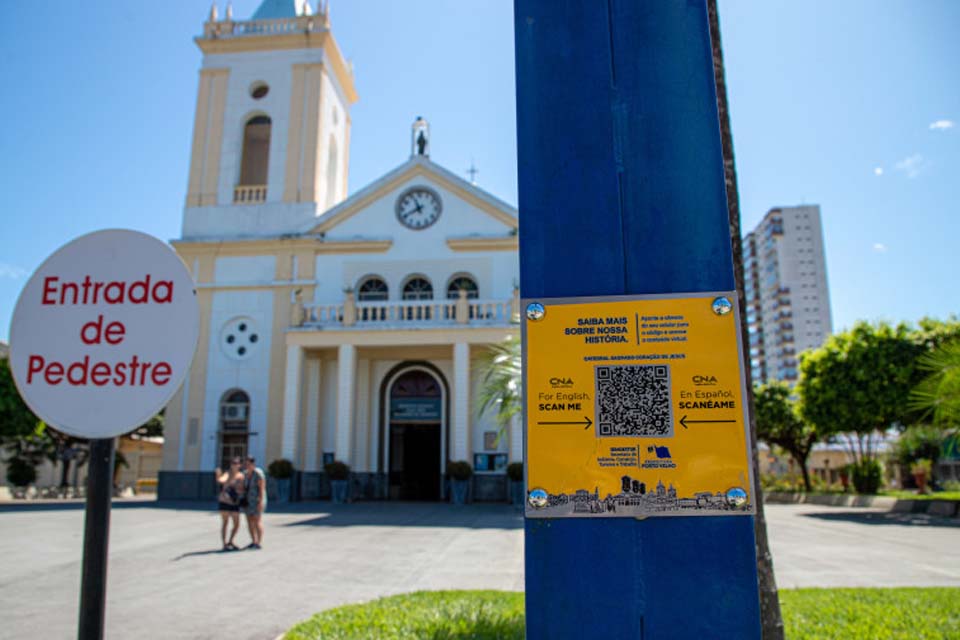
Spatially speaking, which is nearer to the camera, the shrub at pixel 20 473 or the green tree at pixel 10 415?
the green tree at pixel 10 415

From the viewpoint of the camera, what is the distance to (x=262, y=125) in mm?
26359

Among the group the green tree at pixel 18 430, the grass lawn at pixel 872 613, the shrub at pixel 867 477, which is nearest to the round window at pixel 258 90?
the green tree at pixel 18 430

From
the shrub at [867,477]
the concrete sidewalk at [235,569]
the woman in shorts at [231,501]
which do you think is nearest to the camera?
the concrete sidewalk at [235,569]

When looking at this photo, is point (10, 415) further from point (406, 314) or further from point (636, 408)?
point (636, 408)

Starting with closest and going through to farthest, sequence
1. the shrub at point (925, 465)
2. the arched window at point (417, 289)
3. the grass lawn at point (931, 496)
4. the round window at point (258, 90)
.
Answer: the grass lawn at point (931, 496) → the arched window at point (417, 289) → the round window at point (258, 90) → the shrub at point (925, 465)

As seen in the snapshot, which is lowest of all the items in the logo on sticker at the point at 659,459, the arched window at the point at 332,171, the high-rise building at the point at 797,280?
the logo on sticker at the point at 659,459

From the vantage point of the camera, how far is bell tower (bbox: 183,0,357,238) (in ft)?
81.9

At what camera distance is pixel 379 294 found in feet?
77.7

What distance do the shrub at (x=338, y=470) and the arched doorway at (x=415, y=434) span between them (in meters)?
2.60

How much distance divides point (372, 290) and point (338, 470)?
671 cm

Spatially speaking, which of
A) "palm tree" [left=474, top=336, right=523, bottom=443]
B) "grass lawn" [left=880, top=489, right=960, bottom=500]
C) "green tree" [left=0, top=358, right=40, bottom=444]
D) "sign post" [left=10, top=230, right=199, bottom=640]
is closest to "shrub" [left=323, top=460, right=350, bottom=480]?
"palm tree" [left=474, top=336, right=523, bottom=443]

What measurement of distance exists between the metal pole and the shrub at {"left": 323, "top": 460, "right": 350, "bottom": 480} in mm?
18653

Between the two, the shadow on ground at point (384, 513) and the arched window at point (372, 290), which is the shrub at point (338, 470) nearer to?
the shadow on ground at point (384, 513)

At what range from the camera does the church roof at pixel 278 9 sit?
26.9 meters
